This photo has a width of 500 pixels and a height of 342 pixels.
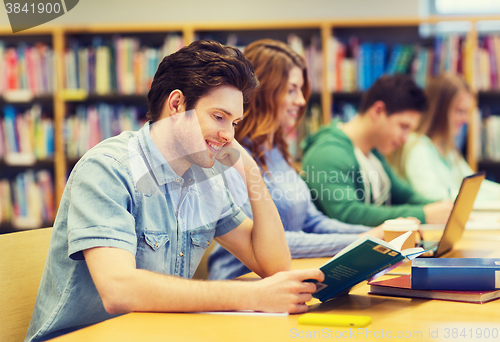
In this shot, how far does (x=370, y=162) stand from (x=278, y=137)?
2.44ft

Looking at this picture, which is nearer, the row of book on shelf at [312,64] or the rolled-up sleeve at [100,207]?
the rolled-up sleeve at [100,207]

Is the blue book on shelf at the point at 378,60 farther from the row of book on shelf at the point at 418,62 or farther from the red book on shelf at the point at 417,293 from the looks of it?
the red book on shelf at the point at 417,293

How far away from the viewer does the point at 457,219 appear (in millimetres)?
1389

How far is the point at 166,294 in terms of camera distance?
0.85 meters

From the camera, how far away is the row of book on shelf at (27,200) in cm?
333

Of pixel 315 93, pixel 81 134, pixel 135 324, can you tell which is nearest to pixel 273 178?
pixel 135 324

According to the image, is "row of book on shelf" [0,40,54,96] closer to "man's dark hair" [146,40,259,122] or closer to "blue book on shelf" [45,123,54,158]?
"blue book on shelf" [45,123,54,158]

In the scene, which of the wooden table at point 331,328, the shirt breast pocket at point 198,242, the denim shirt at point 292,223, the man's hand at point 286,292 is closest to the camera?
the wooden table at point 331,328

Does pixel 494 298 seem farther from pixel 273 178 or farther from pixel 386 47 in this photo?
pixel 386 47

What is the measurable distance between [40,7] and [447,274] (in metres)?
3.19

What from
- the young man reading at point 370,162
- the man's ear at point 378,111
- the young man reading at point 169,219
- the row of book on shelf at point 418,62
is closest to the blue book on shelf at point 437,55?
the row of book on shelf at point 418,62

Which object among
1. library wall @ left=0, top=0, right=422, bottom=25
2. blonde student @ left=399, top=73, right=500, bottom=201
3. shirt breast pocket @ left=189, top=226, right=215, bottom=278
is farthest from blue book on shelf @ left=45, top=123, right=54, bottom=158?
shirt breast pocket @ left=189, top=226, right=215, bottom=278

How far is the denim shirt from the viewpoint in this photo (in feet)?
4.59

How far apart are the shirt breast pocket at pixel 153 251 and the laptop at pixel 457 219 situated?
735 mm
